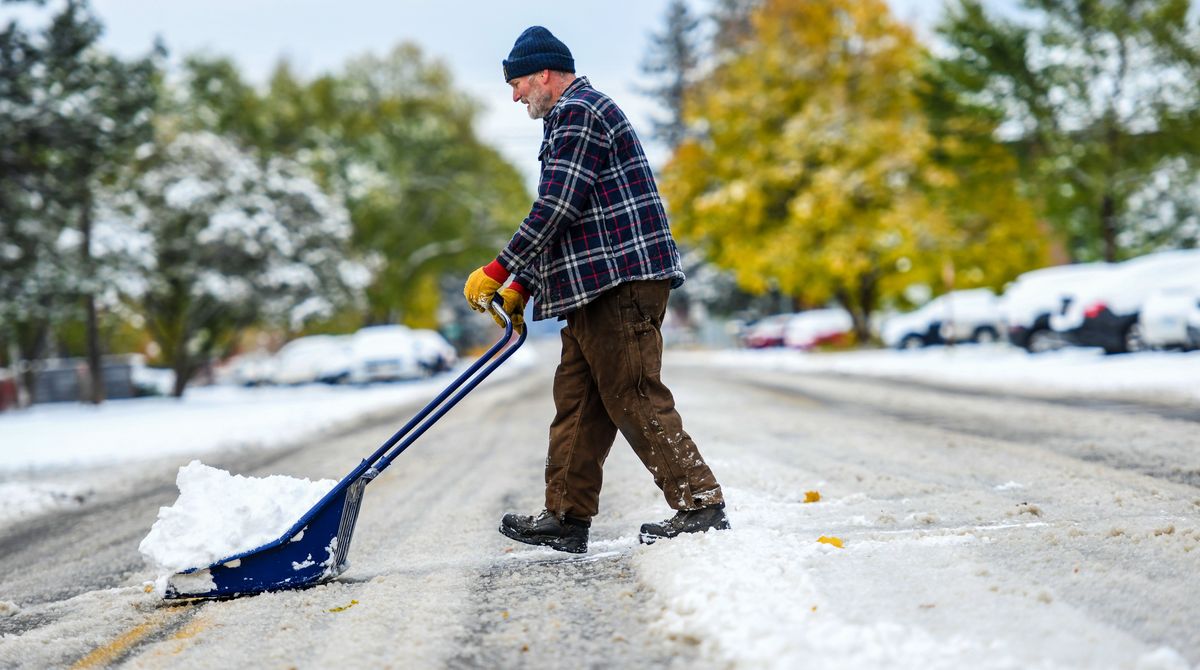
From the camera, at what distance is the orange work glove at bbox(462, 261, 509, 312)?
12.1 ft

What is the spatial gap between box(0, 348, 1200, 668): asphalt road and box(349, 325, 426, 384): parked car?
17.7 metres

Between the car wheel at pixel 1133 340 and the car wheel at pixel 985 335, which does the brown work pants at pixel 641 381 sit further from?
the car wheel at pixel 985 335

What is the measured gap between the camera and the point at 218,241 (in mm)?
22516

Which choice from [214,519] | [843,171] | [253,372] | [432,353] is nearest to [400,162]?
[253,372]

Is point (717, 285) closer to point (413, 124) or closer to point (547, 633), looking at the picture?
point (413, 124)

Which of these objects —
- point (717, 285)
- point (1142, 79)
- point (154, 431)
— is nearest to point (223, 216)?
point (154, 431)

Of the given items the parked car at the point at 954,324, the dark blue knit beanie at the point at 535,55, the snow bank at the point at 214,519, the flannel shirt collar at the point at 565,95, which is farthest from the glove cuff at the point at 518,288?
the parked car at the point at 954,324

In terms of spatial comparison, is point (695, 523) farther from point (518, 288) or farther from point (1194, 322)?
point (1194, 322)

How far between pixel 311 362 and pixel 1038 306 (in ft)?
70.6

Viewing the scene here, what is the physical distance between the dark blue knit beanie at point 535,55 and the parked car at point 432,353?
77.3 ft

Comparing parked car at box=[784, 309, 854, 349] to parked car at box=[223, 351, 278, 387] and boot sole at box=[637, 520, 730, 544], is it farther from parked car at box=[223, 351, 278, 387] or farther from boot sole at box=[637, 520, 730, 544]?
boot sole at box=[637, 520, 730, 544]

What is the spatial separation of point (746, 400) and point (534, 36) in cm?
880

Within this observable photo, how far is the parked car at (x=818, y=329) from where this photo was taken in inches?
1256

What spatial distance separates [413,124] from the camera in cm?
3919
